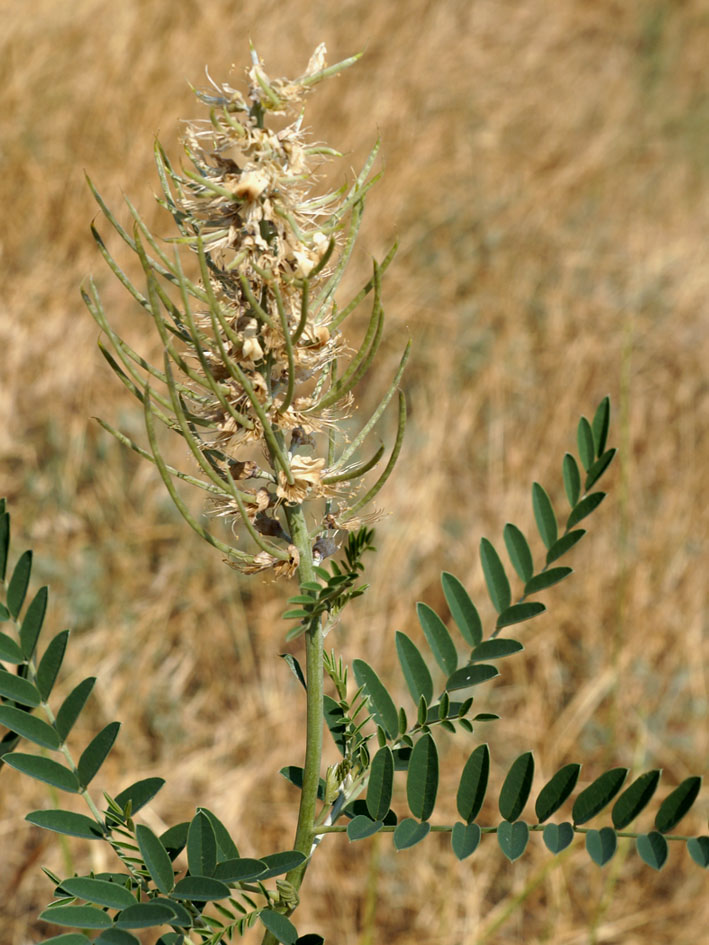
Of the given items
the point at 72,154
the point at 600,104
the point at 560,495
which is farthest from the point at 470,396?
the point at 600,104

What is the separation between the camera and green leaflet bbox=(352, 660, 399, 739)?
1.03 m

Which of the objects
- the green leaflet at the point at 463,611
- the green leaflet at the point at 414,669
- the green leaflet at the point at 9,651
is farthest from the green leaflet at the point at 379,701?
the green leaflet at the point at 9,651

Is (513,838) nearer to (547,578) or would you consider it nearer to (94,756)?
(547,578)

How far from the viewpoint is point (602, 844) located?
3.21 feet

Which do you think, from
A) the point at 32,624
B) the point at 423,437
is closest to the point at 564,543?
the point at 32,624

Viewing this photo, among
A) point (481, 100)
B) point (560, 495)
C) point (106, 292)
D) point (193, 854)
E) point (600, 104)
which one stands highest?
point (600, 104)

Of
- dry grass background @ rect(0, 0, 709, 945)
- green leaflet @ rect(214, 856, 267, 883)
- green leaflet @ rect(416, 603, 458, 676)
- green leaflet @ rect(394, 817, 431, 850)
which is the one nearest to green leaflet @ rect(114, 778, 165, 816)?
green leaflet @ rect(214, 856, 267, 883)

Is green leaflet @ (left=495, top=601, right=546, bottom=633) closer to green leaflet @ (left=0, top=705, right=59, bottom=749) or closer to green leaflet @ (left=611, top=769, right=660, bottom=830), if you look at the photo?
green leaflet @ (left=611, top=769, right=660, bottom=830)

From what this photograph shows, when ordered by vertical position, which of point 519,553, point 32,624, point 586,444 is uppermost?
point 586,444

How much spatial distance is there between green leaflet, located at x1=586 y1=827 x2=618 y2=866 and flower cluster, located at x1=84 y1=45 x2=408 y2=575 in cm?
44

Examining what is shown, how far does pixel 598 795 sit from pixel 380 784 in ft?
0.81

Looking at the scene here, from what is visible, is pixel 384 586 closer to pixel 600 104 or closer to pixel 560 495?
pixel 560 495

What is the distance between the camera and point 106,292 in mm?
3248

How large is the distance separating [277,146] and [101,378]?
7.79 ft
